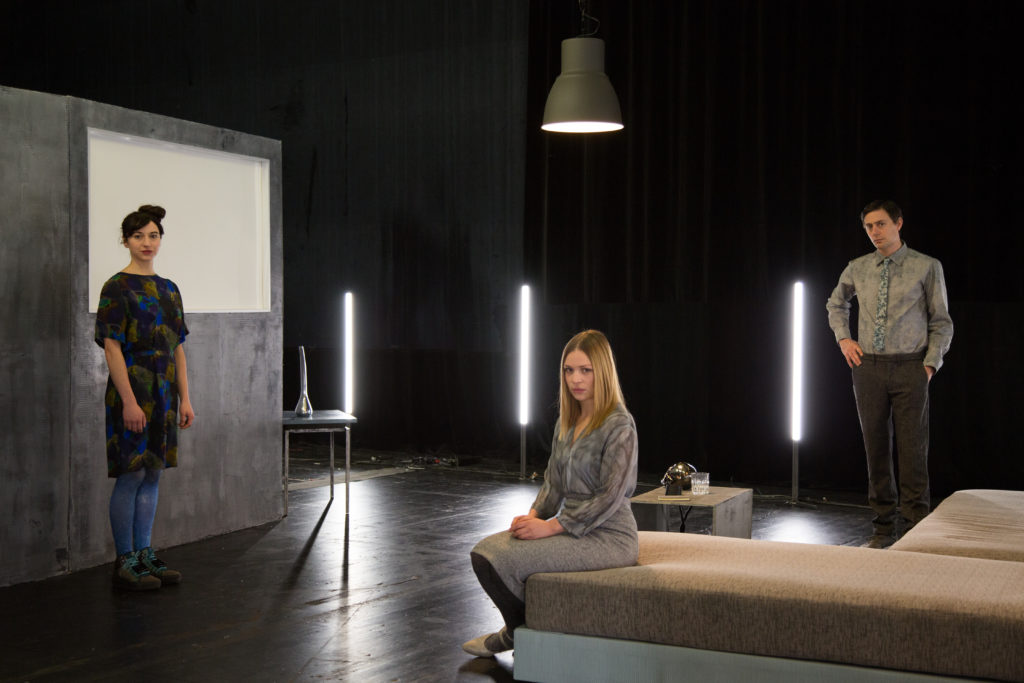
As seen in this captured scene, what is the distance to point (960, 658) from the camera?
2916 mm

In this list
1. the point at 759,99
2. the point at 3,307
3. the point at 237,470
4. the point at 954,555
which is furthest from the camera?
the point at 759,99

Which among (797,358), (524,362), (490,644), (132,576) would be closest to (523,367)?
(524,362)

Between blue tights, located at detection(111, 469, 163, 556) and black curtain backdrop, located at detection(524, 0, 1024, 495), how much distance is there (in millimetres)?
3928

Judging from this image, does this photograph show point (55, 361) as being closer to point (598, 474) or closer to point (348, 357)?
point (598, 474)

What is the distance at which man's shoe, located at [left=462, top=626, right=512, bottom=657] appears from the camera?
3.72 m

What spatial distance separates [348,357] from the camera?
9422mm

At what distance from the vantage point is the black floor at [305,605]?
372 cm

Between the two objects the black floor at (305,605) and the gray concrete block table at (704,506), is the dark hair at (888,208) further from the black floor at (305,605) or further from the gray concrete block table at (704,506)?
the black floor at (305,605)

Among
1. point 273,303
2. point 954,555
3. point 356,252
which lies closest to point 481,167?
point 356,252

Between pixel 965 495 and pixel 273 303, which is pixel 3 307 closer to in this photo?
pixel 273 303

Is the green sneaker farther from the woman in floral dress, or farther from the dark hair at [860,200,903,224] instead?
the dark hair at [860,200,903,224]

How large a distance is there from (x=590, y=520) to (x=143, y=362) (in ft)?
7.20

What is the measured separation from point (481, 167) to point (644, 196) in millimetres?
1484

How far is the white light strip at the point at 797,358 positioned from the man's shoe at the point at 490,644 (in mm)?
3665
